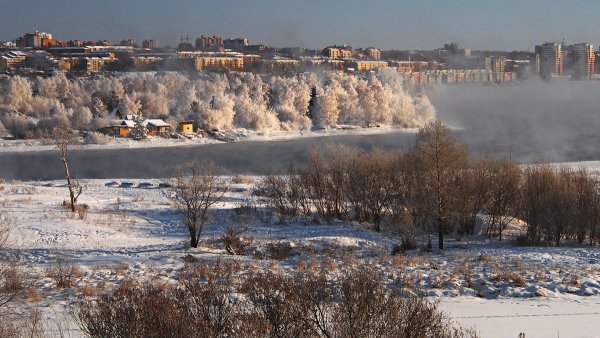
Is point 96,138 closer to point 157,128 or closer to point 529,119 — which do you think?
point 157,128

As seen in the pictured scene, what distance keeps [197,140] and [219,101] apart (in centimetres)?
662

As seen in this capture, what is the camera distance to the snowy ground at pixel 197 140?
28.2 m

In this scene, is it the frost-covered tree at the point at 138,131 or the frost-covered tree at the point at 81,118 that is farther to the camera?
the frost-covered tree at the point at 81,118

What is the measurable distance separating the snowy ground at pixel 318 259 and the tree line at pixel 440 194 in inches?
18.4

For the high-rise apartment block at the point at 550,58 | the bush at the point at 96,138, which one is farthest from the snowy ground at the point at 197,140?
the high-rise apartment block at the point at 550,58

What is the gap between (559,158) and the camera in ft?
68.1

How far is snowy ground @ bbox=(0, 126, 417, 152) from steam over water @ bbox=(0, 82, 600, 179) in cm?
139

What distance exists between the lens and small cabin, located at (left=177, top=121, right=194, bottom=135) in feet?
108

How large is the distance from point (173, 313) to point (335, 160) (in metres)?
9.78

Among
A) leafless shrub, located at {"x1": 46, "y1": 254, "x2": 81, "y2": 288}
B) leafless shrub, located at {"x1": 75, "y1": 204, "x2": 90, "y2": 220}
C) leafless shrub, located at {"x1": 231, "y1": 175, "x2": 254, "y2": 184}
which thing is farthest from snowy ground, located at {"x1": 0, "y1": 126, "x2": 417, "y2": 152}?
leafless shrub, located at {"x1": 46, "y1": 254, "x2": 81, "y2": 288}

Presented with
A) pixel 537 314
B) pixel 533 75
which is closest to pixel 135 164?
pixel 537 314

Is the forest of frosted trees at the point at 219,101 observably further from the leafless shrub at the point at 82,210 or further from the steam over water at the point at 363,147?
the leafless shrub at the point at 82,210

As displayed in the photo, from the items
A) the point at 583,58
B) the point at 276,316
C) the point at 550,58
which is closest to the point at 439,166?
the point at 276,316

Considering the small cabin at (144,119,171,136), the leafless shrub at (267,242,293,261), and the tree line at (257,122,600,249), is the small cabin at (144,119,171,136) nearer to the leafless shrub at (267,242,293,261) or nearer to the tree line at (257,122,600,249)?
the tree line at (257,122,600,249)
